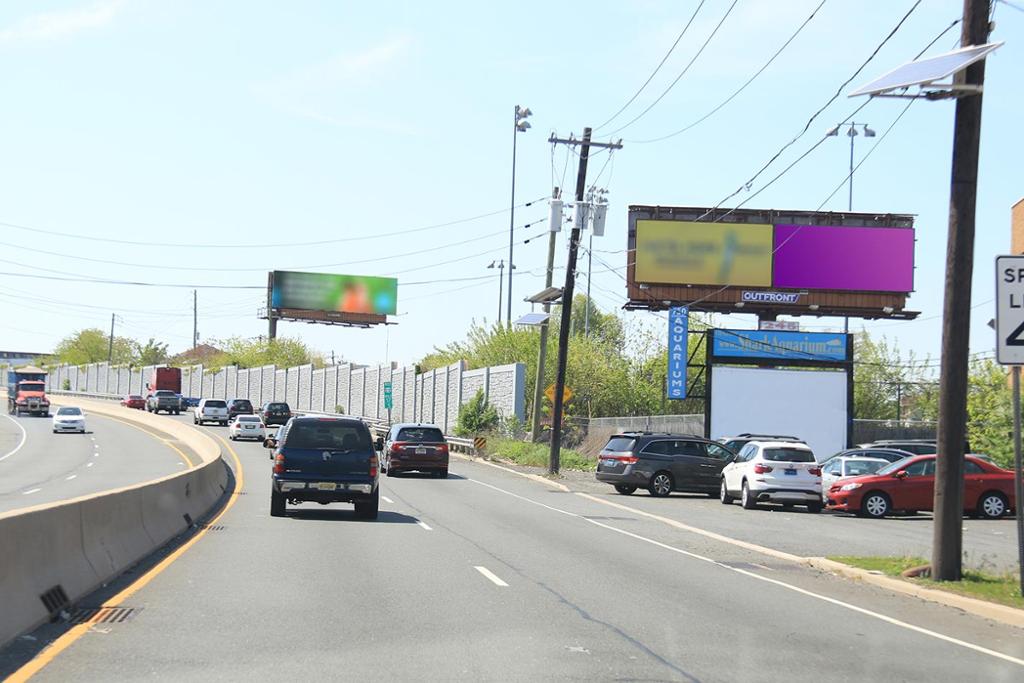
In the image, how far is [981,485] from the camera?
2928 centimetres

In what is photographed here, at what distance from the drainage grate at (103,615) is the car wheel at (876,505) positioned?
21.3 metres

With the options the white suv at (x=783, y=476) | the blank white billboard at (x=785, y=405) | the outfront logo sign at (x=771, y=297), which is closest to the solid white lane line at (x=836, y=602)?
the white suv at (x=783, y=476)

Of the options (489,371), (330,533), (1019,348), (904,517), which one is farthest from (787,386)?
(1019,348)

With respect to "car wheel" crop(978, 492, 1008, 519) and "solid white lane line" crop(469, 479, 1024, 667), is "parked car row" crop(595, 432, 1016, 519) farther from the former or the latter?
"solid white lane line" crop(469, 479, 1024, 667)

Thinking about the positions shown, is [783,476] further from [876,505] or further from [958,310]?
[958,310]

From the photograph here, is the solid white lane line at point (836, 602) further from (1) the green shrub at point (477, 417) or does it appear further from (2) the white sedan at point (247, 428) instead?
(2) the white sedan at point (247, 428)

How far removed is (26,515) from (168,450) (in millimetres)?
47326

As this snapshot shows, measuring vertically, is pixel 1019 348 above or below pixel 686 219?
below

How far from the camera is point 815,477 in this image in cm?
3038

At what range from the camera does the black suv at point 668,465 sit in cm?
3472

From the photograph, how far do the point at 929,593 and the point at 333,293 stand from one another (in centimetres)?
10244

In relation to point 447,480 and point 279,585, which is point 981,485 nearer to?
point 447,480

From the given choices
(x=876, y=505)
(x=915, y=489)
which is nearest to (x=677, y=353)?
(x=876, y=505)

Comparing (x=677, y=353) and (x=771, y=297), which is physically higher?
(x=771, y=297)
